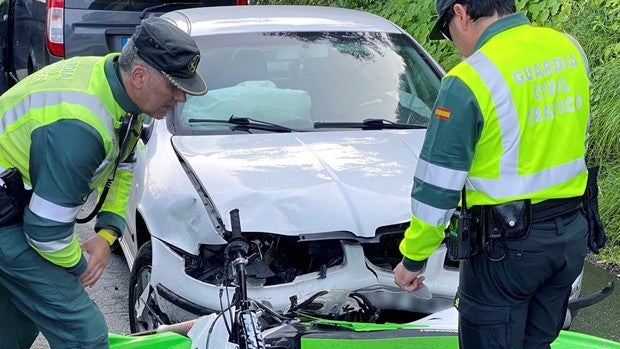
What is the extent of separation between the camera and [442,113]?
275 cm

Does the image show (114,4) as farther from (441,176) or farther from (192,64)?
(441,176)

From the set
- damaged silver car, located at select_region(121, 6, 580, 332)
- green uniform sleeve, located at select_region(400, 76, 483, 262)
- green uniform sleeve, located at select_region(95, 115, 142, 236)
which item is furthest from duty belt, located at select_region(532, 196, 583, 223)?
green uniform sleeve, located at select_region(95, 115, 142, 236)

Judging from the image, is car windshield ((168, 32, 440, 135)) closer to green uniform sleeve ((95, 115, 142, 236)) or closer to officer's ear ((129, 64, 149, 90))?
A: green uniform sleeve ((95, 115, 142, 236))

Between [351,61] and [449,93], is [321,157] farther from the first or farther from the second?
[449,93]

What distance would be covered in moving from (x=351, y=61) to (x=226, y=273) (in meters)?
2.53

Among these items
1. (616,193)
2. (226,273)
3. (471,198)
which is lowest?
(616,193)

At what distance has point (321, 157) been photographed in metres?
4.35

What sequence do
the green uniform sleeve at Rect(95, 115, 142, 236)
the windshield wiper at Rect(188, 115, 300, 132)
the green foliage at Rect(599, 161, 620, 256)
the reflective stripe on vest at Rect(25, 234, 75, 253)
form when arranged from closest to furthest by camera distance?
the reflective stripe on vest at Rect(25, 234, 75, 253) < the green uniform sleeve at Rect(95, 115, 142, 236) < the windshield wiper at Rect(188, 115, 300, 132) < the green foliage at Rect(599, 161, 620, 256)

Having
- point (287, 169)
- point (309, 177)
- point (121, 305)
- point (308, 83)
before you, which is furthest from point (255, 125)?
point (121, 305)

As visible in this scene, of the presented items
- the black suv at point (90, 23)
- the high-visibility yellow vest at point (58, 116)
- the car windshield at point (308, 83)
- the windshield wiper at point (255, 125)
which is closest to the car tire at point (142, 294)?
the car windshield at point (308, 83)

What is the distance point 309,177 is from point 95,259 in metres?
1.25

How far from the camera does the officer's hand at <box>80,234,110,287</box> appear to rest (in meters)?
3.07

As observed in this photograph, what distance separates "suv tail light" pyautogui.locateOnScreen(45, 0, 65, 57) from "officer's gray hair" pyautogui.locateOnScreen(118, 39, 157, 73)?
5417 mm

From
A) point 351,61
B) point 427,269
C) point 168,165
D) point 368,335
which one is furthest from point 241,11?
point 368,335
